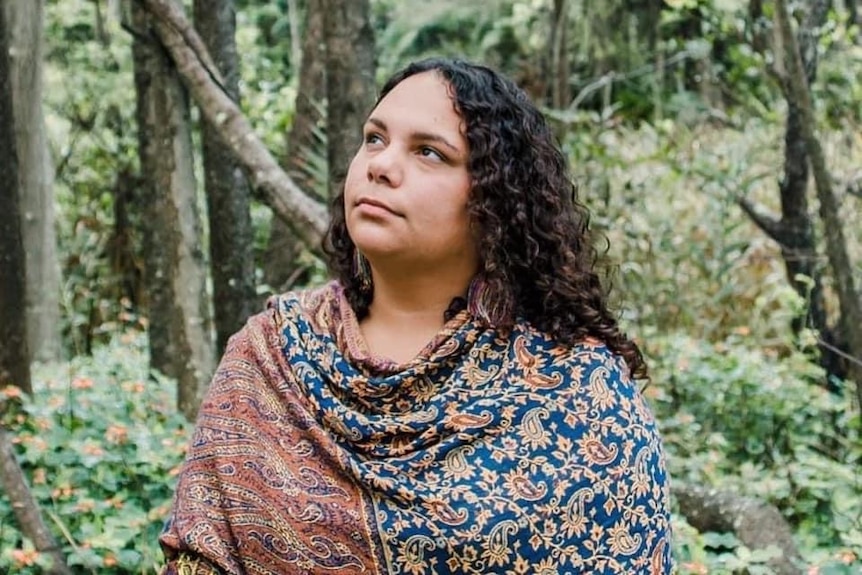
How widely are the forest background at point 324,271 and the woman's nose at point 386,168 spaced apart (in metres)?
0.74

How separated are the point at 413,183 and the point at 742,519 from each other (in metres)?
2.37

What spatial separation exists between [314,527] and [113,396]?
2.79 metres

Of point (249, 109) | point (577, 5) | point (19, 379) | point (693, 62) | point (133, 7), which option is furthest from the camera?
point (693, 62)

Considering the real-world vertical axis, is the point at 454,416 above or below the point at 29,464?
above

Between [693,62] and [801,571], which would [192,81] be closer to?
[801,571]

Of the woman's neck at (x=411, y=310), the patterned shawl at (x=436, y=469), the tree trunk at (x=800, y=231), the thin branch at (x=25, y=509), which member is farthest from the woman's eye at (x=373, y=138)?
the tree trunk at (x=800, y=231)

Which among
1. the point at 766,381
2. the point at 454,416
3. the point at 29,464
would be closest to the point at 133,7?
the point at 29,464

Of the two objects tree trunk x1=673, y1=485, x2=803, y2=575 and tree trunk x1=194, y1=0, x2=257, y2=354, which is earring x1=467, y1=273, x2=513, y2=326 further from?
tree trunk x1=194, y1=0, x2=257, y2=354

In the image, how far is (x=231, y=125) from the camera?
4.33 metres

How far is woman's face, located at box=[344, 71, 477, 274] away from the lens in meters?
2.05

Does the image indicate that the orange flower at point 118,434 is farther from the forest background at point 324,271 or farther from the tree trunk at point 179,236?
the tree trunk at point 179,236

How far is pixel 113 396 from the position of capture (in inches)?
186

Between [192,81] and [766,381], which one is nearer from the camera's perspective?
[192,81]

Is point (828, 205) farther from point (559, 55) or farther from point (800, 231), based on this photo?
point (559, 55)
